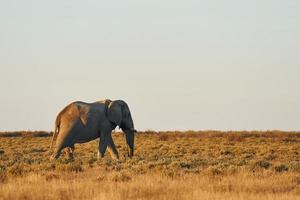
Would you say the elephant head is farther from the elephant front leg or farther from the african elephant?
the elephant front leg

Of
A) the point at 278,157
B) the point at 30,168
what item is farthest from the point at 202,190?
the point at 278,157

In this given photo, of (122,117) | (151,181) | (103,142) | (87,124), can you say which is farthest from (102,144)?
(151,181)

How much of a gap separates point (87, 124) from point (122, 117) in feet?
6.18

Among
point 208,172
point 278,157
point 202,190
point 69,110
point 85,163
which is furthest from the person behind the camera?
point 278,157

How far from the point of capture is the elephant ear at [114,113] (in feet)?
77.1

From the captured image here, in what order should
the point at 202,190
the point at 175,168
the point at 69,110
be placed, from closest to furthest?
the point at 202,190 → the point at 175,168 → the point at 69,110

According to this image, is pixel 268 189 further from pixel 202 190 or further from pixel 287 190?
pixel 202 190

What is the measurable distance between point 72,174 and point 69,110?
690cm

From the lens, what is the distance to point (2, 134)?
193ft

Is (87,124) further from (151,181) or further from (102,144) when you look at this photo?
(151,181)

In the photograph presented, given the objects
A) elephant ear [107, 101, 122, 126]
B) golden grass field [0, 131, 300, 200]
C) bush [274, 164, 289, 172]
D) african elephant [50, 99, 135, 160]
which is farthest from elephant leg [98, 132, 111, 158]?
bush [274, 164, 289, 172]

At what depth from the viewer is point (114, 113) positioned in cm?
2352

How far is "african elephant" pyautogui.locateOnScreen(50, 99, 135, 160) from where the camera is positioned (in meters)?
22.7

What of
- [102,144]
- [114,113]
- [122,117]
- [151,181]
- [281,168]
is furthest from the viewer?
[122,117]
